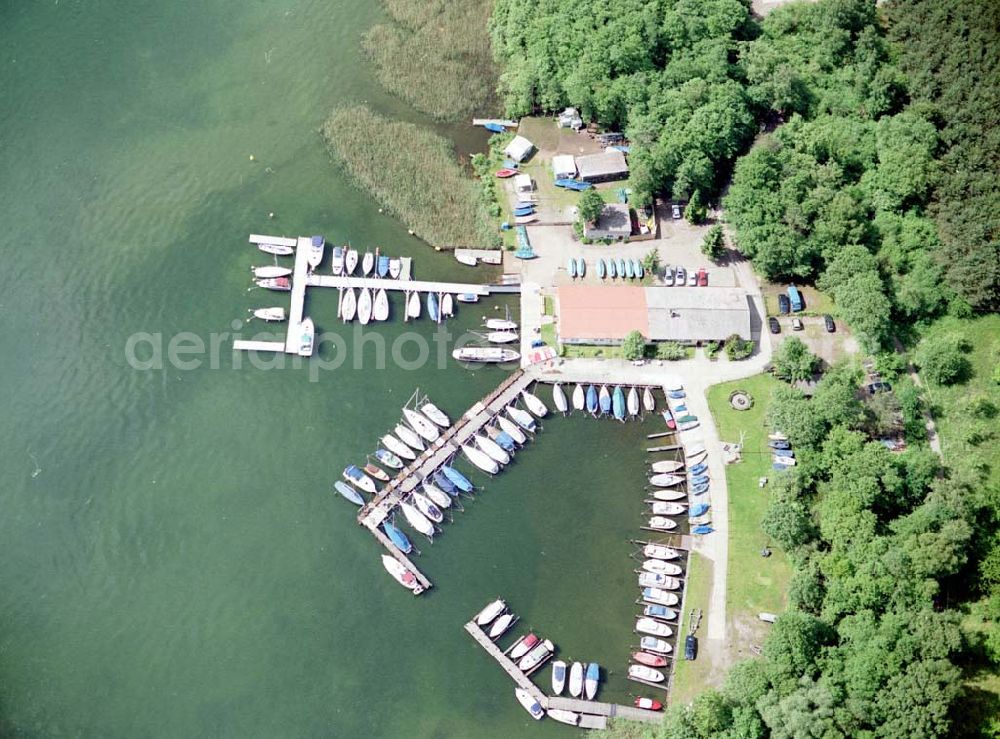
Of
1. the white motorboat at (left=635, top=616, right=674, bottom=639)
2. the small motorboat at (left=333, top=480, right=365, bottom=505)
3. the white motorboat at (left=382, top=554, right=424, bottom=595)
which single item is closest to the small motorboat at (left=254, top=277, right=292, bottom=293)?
the small motorboat at (left=333, top=480, right=365, bottom=505)

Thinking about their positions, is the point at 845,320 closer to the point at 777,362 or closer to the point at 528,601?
the point at 777,362

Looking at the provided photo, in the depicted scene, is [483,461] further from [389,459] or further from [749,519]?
[749,519]

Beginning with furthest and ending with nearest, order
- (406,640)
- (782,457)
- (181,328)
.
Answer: (181,328) → (782,457) → (406,640)

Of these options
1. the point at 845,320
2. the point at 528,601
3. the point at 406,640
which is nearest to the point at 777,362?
the point at 845,320

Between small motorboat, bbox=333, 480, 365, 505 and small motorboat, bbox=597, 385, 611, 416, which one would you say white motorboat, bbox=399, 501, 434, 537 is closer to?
small motorboat, bbox=333, 480, 365, 505

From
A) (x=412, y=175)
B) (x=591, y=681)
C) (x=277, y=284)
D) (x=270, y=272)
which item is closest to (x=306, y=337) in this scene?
(x=277, y=284)

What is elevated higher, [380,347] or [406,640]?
[380,347]
